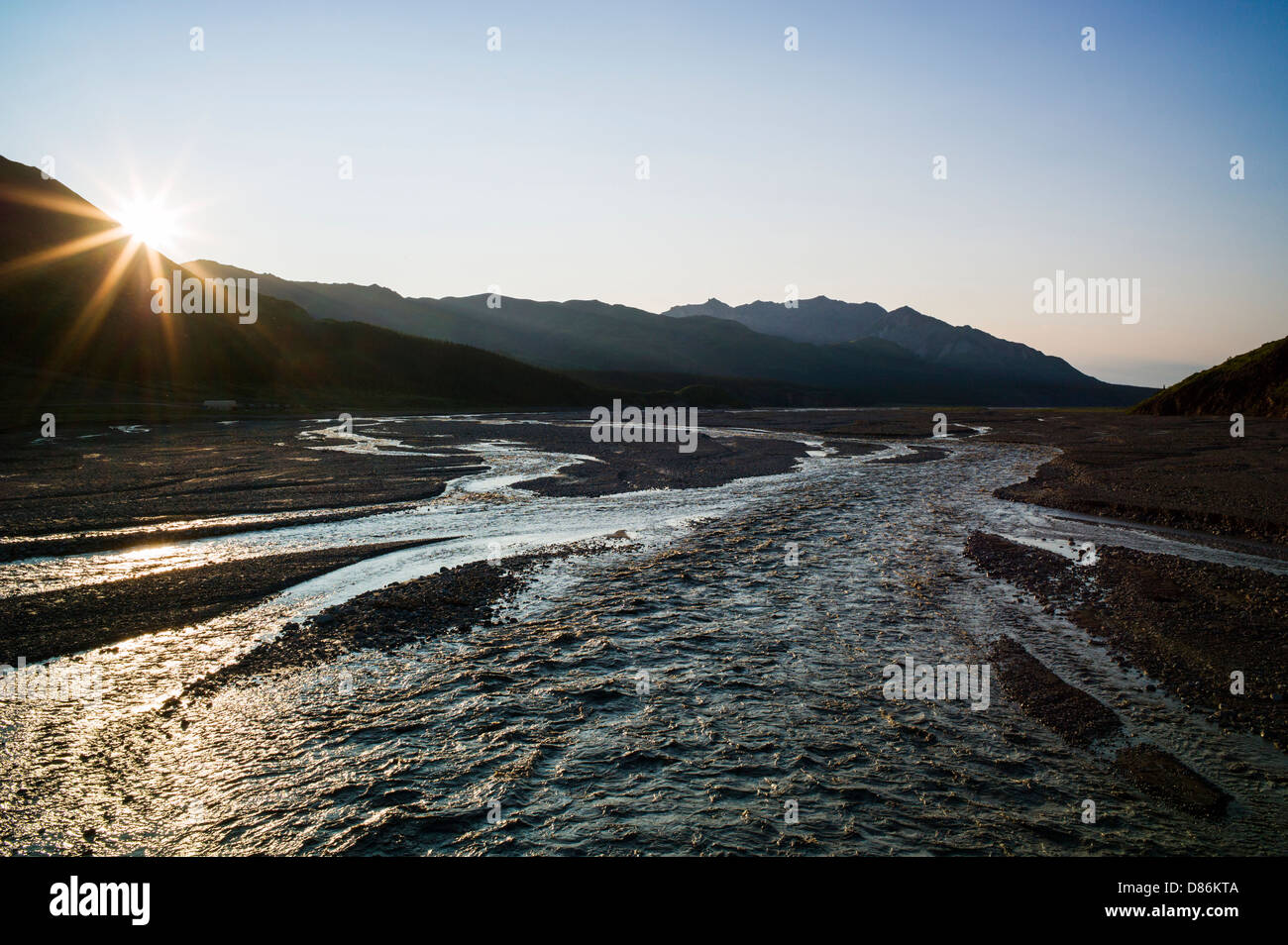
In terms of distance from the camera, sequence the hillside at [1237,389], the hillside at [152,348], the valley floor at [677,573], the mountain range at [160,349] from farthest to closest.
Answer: the mountain range at [160,349]
the hillside at [152,348]
the hillside at [1237,389]
the valley floor at [677,573]

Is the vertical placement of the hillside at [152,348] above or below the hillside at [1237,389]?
above

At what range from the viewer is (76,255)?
4136 inches

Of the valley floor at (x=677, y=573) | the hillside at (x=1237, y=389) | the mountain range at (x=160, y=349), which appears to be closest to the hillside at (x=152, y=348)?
the mountain range at (x=160, y=349)

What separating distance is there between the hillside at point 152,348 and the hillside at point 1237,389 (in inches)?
3458

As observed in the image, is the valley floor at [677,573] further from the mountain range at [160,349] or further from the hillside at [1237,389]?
the mountain range at [160,349]

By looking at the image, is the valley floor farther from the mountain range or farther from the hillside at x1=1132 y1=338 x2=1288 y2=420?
the mountain range

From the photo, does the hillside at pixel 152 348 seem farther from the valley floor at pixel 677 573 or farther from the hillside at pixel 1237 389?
the hillside at pixel 1237 389

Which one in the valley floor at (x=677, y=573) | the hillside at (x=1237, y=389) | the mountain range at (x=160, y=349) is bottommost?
the valley floor at (x=677, y=573)

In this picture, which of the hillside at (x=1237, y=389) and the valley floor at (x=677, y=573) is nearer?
the valley floor at (x=677, y=573)

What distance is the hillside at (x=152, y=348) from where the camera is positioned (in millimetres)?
81500

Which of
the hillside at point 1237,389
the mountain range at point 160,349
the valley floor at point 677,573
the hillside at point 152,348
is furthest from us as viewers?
the mountain range at point 160,349

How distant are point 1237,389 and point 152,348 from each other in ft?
415
